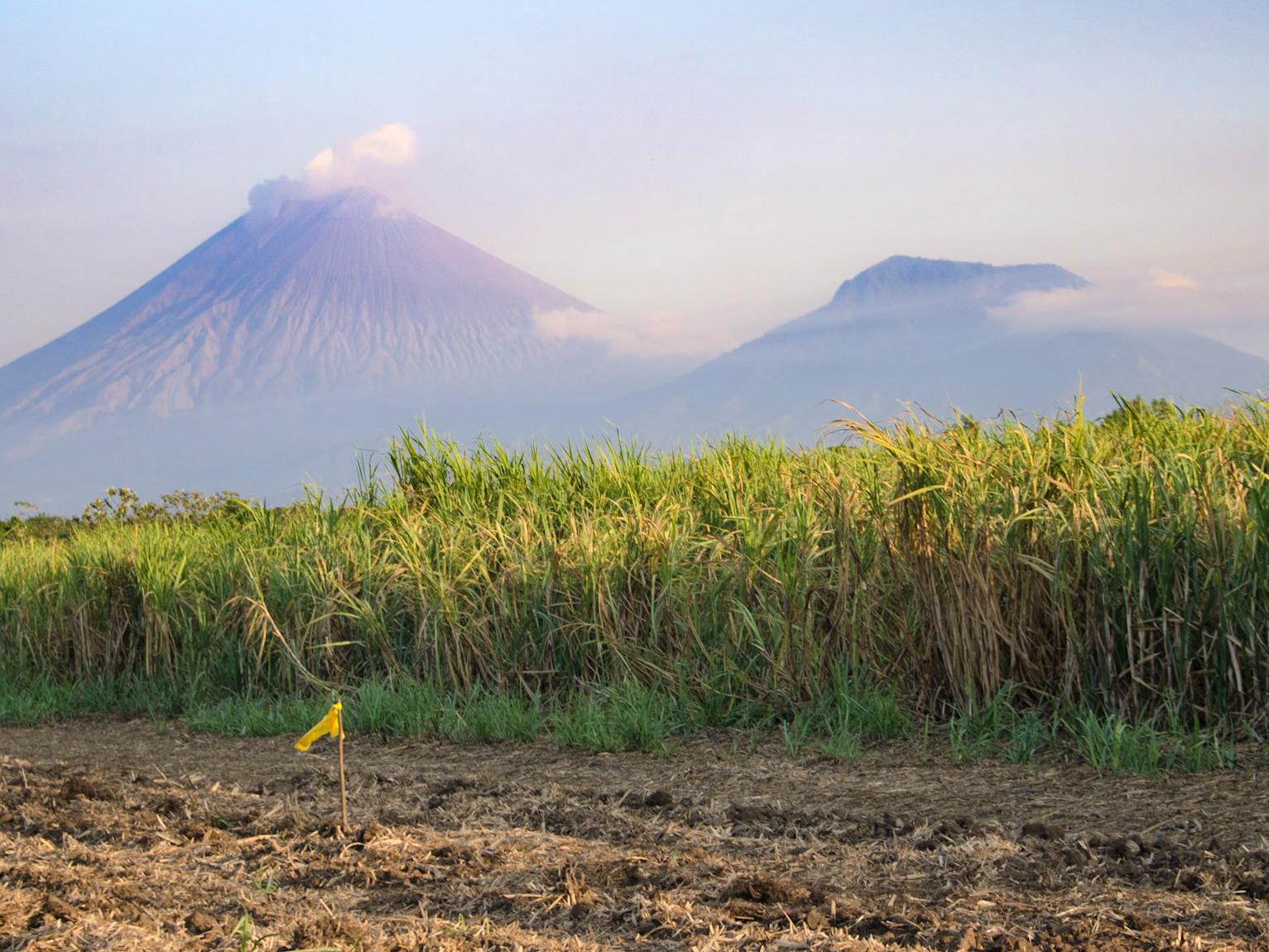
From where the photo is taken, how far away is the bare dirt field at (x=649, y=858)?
97.9 inches

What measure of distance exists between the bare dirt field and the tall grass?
26.4 inches

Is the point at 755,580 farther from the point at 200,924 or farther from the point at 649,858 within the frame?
the point at 200,924

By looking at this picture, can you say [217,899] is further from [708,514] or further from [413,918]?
[708,514]

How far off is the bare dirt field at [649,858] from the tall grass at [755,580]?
67cm

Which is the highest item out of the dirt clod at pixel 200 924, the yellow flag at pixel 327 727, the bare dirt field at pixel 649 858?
the yellow flag at pixel 327 727

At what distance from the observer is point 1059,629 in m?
4.68

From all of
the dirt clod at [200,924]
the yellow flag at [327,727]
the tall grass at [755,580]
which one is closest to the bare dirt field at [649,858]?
the dirt clod at [200,924]

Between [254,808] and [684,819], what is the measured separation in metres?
1.37

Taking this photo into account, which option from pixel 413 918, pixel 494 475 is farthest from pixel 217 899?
pixel 494 475

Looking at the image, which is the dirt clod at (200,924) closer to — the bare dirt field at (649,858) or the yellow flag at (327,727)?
the bare dirt field at (649,858)

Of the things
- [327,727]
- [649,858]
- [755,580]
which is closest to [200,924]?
[327,727]

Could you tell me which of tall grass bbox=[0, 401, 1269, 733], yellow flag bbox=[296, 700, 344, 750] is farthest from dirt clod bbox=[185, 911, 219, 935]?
tall grass bbox=[0, 401, 1269, 733]

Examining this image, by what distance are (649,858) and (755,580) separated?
2549 mm

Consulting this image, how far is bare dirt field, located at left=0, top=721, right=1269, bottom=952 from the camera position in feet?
8.16
